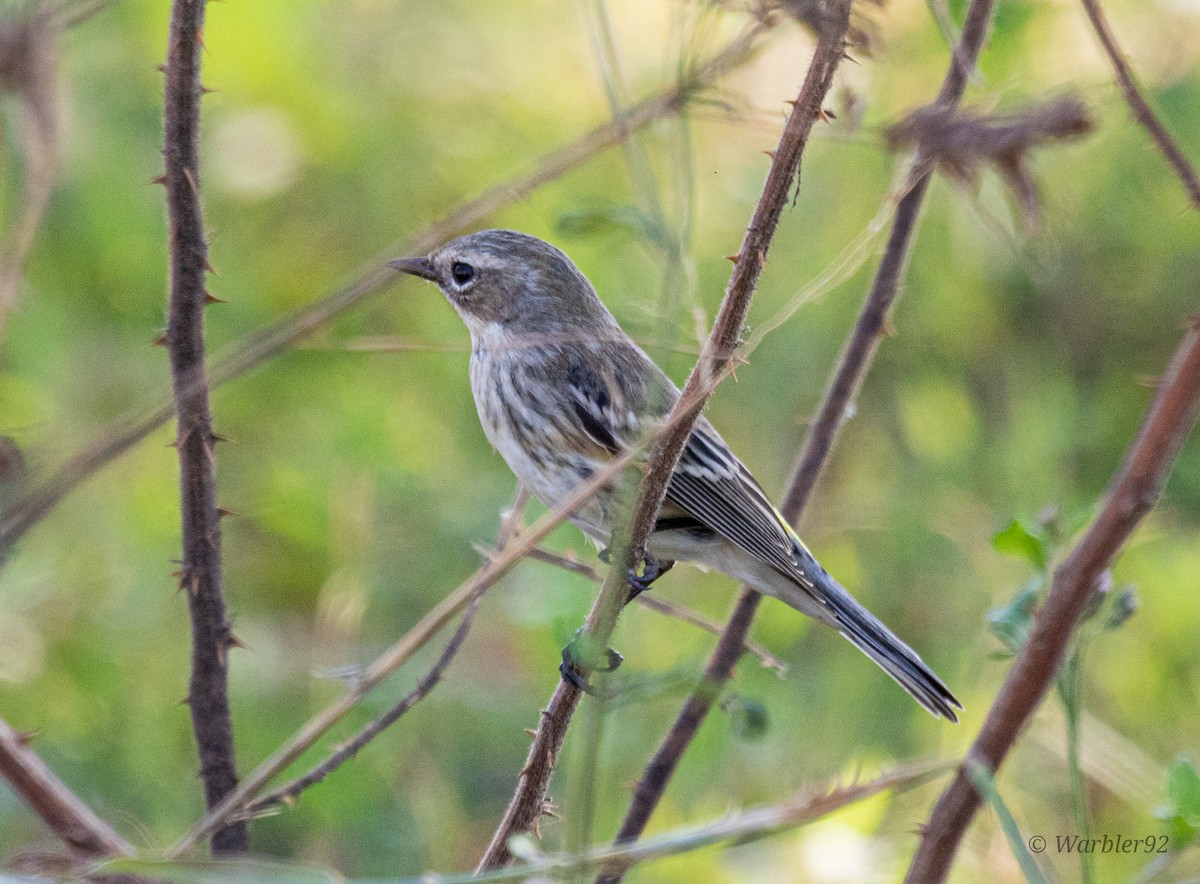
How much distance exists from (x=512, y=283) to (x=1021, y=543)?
2.47 meters

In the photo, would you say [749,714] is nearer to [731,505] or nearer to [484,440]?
[731,505]

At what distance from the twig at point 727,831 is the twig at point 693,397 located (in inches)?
11.2

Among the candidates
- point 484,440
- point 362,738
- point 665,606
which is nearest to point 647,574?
point 665,606

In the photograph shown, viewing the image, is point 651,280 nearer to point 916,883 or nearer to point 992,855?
point 992,855

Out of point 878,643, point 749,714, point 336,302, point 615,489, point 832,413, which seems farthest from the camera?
point 878,643

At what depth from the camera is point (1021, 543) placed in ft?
5.68

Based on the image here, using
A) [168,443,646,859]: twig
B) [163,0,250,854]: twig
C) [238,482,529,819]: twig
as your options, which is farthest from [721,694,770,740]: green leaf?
[163,0,250,854]: twig

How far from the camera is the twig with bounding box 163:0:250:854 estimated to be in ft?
6.00

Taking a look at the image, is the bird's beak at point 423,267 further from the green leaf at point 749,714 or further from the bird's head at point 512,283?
the green leaf at point 749,714

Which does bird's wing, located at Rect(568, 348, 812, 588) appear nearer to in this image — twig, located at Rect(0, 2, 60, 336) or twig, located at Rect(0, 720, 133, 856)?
twig, located at Rect(0, 720, 133, 856)

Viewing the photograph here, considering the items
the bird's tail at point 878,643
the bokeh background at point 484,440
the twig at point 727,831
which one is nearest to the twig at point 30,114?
the twig at point 727,831

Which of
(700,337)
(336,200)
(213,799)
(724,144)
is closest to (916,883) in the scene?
(700,337)

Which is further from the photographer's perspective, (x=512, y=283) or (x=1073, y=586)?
(x=512, y=283)

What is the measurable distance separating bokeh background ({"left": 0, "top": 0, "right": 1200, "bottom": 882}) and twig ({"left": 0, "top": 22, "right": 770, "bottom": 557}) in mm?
1470
